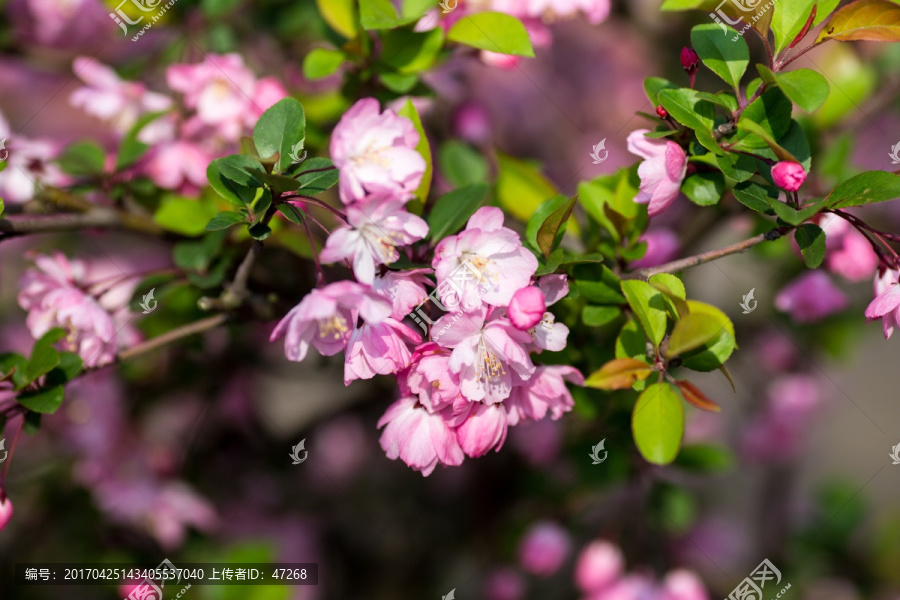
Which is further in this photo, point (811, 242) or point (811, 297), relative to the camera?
point (811, 297)

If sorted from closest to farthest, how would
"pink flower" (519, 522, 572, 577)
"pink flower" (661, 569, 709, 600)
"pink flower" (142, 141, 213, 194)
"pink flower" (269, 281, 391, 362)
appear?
"pink flower" (269, 281, 391, 362) < "pink flower" (142, 141, 213, 194) < "pink flower" (661, 569, 709, 600) < "pink flower" (519, 522, 572, 577)

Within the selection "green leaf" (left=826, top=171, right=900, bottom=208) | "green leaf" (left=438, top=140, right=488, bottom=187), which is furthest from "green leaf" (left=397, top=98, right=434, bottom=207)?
"green leaf" (left=826, top=171, right=900, bottom=208)

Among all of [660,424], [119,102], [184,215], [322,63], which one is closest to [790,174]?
[660,424]

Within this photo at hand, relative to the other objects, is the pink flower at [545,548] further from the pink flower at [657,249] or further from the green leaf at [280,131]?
the green leaf at [280,131]

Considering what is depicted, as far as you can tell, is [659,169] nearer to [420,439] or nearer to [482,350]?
[482,350]

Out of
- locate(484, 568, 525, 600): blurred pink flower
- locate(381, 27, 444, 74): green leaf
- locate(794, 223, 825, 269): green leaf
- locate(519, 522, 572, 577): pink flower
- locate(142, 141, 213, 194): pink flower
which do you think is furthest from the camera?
locate(484, 568, 525, 600): blurred pink flower

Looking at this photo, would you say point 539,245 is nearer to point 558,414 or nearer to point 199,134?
point 558,414

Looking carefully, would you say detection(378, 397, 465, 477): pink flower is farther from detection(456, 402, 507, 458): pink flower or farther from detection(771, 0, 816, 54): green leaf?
detection(771, 0, 816, 54): green leaf
